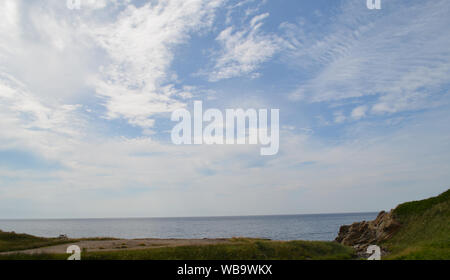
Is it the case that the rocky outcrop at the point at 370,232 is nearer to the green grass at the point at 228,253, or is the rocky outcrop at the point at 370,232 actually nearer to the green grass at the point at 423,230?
the green grass at the point at 423,230

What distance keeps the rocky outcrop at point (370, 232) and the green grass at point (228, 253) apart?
1278cm

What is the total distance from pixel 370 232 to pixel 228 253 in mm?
29281

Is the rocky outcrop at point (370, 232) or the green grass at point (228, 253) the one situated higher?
the green grass at point (228, 253)

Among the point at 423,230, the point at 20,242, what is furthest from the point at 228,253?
the point at 423,230

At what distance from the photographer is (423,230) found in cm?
3806

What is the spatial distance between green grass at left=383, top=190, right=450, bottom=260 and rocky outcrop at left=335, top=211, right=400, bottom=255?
3.42ft

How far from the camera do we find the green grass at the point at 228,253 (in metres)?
24.2

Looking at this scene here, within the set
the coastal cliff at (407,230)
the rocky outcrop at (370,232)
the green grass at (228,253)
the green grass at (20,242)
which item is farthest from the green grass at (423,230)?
the green grass at (20,242)

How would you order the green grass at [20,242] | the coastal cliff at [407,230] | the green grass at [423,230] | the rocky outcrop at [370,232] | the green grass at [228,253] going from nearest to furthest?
the green grass at [228,253], the green grass at [423,230], the green grass at [20,242], the coastal cliff at [407,230], the rocky outcrop at [370,232]

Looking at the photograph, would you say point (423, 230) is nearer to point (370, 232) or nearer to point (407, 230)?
point (407, 230)
